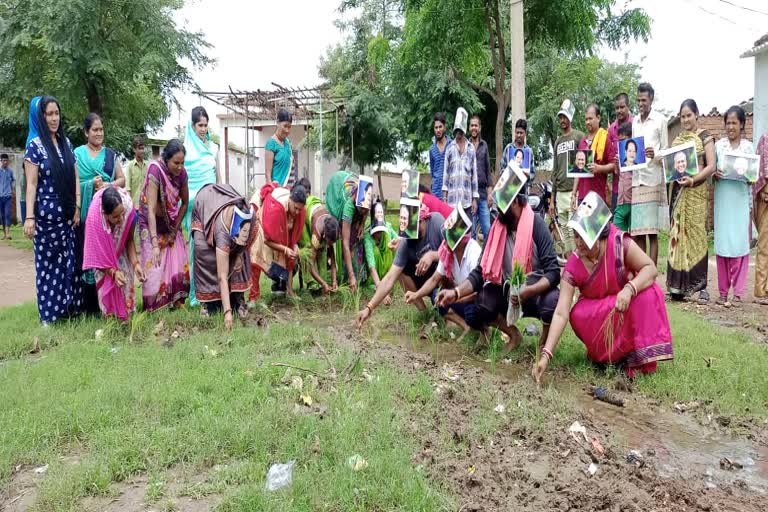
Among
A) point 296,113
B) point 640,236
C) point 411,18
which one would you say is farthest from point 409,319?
point 296,113

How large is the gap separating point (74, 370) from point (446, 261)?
111 inches

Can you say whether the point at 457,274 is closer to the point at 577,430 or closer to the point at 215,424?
the point at 577,430

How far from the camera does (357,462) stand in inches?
111

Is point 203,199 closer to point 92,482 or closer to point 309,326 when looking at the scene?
point 309,326

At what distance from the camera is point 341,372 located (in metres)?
4.01

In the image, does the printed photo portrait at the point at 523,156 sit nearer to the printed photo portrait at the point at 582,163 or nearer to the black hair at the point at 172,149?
the printed photo portrait at the point at 582,163

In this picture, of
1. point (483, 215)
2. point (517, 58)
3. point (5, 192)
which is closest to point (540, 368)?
point (483, 215)

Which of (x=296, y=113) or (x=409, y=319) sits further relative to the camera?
(x=296, y=113)

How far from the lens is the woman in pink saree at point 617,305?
401 cm

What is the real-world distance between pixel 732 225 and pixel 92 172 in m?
6.53

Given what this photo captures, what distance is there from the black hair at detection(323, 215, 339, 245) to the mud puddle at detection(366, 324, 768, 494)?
2789 millimetres

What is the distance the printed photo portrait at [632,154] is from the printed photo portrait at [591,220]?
2.75m

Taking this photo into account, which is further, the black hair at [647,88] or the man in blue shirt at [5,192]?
the man in blue shirt at [5,192]

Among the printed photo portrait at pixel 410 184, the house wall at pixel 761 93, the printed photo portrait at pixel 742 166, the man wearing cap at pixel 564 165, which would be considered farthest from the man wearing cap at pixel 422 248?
the house wall at pixel 761 93
